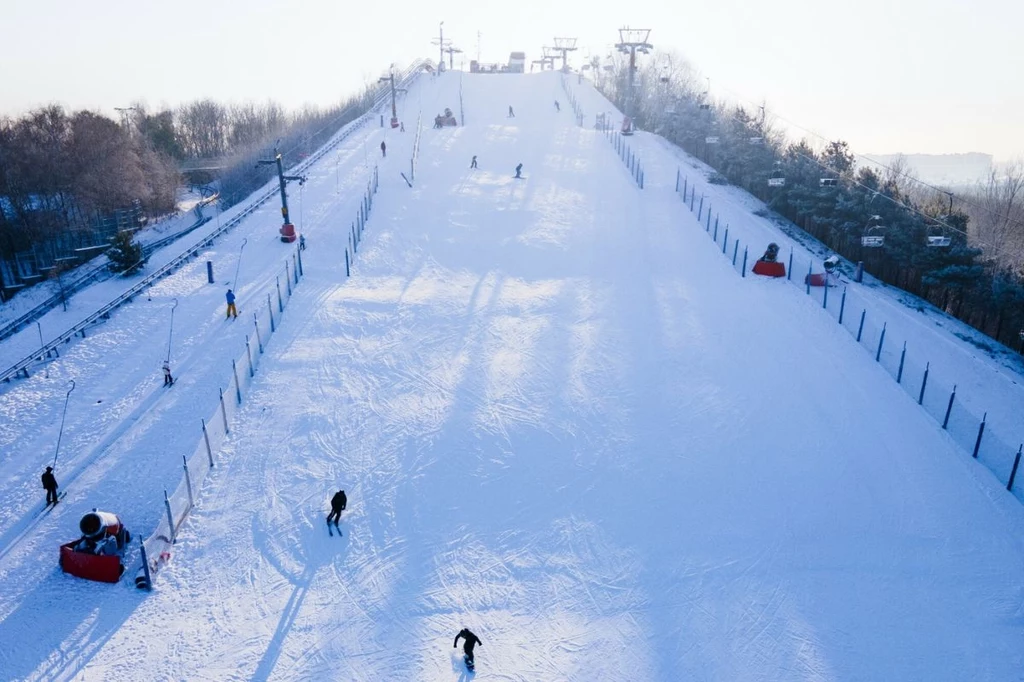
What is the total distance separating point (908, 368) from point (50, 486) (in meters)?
22.5

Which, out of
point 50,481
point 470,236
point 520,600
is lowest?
point 520,600

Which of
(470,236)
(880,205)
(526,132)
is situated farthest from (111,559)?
(526,132)

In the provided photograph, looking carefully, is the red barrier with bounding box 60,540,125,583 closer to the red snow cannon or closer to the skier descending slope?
the red snow cannon

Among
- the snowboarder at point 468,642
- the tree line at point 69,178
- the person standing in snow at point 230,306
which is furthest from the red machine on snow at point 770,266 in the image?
the tree line at point 69,178

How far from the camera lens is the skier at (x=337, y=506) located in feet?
47.1

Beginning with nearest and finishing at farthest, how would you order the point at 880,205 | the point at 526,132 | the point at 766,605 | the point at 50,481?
the point at 766,605 → the point at 50,481 → the point at 880,205 → the point at 526,132

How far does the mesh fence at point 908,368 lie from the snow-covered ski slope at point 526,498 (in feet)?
1.51

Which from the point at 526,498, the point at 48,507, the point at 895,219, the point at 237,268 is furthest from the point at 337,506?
the point at 895,219

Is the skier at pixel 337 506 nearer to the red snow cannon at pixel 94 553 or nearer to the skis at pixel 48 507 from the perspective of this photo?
the red snow cannon at pixel 94 553

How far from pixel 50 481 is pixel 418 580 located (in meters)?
8.51

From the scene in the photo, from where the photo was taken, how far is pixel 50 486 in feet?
49.2

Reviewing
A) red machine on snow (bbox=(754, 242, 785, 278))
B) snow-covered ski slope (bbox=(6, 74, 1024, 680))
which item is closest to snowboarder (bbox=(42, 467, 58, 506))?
snow-covered ski slope (bbox=(6, 74, 1024, 680))

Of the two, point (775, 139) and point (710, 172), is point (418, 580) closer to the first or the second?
point (710, 172)

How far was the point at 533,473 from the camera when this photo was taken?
16641 millimetres
